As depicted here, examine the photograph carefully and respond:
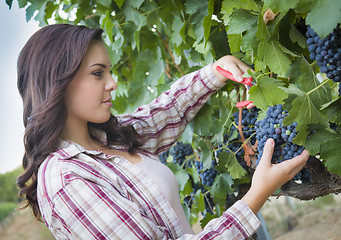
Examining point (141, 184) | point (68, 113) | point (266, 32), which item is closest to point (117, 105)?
point (68, 113)

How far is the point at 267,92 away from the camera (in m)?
0.88

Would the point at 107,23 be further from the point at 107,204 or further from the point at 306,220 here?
the point at 306,220

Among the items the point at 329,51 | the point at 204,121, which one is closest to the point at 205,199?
the point at 204,121

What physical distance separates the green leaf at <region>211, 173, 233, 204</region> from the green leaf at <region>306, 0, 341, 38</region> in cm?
71

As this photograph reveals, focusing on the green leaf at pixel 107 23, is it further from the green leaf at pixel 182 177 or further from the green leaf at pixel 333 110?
the green leaf at pixel 333 110

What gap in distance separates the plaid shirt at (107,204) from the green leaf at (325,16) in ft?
1.47

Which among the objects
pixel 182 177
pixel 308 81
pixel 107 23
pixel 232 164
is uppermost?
pixel 107 23

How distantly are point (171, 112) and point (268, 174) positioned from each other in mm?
511

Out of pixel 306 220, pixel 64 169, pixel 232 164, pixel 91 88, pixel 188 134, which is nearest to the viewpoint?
pixel 64 169

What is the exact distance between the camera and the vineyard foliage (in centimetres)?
82

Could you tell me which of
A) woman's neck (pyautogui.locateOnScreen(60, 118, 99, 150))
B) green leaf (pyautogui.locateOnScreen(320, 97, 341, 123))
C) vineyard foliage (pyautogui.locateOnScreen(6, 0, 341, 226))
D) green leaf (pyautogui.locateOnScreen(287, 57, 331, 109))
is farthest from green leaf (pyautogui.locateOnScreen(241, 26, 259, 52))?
woman's neck (pyautogui.locateOnScreen(60, 118, 99, 150))

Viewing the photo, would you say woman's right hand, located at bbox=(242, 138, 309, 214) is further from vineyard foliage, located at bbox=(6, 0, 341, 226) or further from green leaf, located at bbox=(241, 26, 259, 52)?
green leaf, located at bbox=(241, 26, 259, 52)

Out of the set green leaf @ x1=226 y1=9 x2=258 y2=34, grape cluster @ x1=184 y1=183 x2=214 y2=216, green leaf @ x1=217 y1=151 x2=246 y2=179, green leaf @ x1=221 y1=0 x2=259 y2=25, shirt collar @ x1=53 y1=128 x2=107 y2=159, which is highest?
green leaf @ x1=221 y1=0 x2=259 y2=25

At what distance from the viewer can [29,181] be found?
1.17 metres
